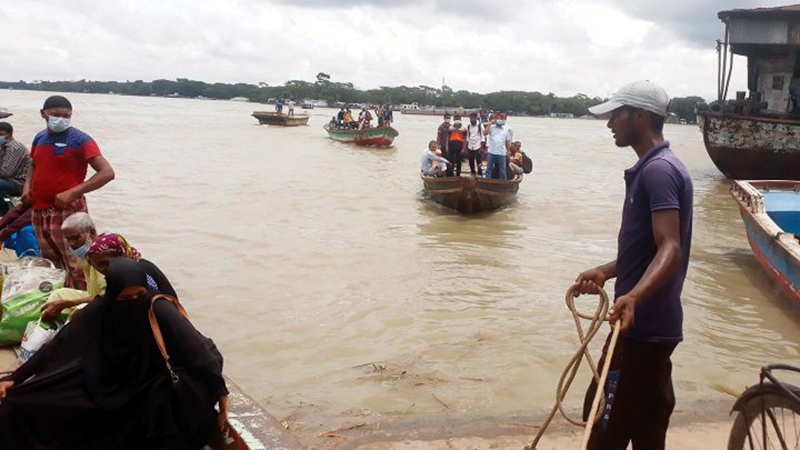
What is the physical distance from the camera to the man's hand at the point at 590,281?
2664mm

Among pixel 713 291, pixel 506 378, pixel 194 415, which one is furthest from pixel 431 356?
pixel 713 291

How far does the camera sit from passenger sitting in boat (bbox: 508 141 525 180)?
1330cm

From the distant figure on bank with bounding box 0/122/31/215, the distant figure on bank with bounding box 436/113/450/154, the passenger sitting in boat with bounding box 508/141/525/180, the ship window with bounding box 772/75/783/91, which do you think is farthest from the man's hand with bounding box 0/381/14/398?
the ship window with bounding box 772/75/783/91

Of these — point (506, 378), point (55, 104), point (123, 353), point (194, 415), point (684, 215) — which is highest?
point (55, 104)

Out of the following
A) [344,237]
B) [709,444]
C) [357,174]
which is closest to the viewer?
[709,444]

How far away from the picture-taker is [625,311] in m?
2.24

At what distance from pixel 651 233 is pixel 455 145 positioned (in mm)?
10954

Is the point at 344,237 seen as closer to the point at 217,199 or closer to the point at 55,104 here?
the point at 217,199

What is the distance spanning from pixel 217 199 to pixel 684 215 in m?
12.6

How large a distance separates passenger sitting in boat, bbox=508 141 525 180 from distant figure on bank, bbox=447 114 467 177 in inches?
39.7

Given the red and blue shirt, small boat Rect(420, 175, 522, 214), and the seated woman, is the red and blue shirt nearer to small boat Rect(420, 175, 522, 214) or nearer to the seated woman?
the seated woman

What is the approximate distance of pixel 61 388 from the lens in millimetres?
2891

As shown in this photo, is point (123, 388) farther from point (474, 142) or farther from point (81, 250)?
point (474, 142)

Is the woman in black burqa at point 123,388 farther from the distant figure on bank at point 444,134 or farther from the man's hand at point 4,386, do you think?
the distant figure on bank at point 444,134
